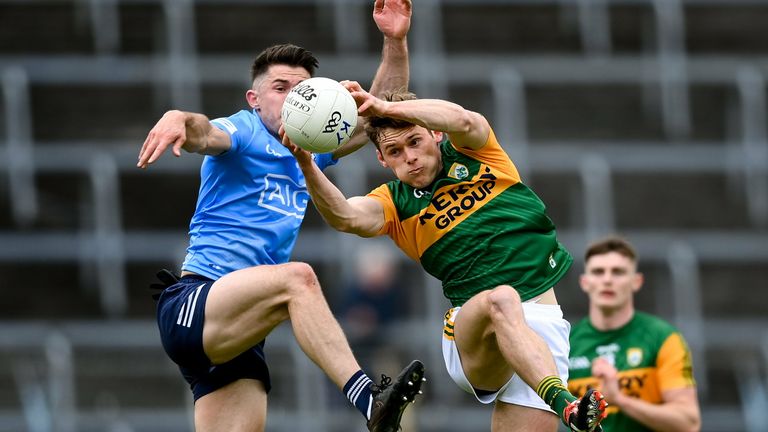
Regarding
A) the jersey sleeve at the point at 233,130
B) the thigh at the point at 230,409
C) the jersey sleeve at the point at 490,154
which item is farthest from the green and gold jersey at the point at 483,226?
the thigh at the point at 230,409

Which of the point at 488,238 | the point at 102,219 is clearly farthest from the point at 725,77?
the point at 488,238

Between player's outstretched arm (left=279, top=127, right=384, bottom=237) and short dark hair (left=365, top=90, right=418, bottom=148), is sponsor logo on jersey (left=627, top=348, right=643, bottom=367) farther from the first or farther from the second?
short dark hair (left=365, top=90, right=418, bottom=148)

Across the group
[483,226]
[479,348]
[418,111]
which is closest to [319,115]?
[418,111]

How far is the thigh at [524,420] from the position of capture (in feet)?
28.0

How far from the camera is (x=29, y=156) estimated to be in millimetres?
15430

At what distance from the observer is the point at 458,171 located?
8.50 meters

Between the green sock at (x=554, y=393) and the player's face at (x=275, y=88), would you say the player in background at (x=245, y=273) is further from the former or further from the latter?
the green sock at (x=554, y=393)

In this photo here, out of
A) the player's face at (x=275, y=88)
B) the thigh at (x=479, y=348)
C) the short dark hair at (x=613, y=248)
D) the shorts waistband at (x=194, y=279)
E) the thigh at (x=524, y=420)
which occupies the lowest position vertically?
the thigh at (x=524, y=420)

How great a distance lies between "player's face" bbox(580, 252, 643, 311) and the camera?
10727 millimetres

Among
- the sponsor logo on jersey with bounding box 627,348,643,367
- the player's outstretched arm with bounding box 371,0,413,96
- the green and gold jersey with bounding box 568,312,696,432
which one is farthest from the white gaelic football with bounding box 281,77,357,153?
the sponsor logo on jersey with bounding box 627,348,643,367

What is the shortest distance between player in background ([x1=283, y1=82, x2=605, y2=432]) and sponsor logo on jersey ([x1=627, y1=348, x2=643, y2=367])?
2254mm

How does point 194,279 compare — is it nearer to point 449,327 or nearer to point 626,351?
point 449,327

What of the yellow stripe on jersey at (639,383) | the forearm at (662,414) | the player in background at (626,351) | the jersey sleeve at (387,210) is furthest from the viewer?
the yellow stripe on jersey at (639,383)

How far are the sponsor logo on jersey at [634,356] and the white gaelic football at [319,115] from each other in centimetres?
376
